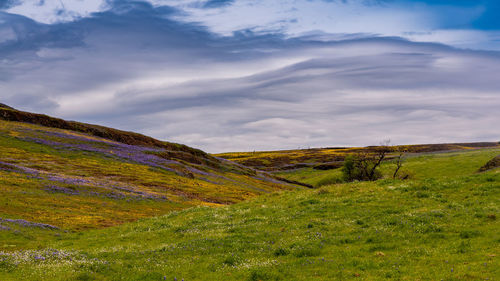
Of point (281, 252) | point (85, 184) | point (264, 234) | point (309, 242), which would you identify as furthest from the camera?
point (85, 184)

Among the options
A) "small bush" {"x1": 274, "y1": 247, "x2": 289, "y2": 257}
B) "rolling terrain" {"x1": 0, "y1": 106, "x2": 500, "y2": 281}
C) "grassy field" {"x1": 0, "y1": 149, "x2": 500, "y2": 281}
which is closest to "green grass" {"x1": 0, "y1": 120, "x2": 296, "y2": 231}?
"rolling terrain" {"x1": 0, "y1": 106, "x2": 500, "y2": 281}

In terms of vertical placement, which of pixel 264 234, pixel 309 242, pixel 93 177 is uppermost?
pixel 309 242

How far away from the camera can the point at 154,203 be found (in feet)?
170

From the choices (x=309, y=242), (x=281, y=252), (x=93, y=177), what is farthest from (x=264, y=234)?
(x=93, y=177)

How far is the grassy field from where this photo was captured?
14.6 metres

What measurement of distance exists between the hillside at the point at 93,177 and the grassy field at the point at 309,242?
31.9 feet

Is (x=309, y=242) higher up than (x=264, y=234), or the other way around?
(x=309, y=242)

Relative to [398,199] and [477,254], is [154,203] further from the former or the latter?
[477,254]

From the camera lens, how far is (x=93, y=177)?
6297 centimetres

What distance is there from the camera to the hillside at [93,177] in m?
39.3

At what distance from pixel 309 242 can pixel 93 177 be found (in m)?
53.8

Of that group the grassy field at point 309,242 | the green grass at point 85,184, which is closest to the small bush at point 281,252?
the grassy field at point 309,242

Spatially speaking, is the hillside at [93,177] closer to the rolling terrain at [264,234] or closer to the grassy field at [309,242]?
the rolling terrain at [264,234]

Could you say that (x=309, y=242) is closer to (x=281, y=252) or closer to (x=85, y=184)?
(x=281, y=252)
